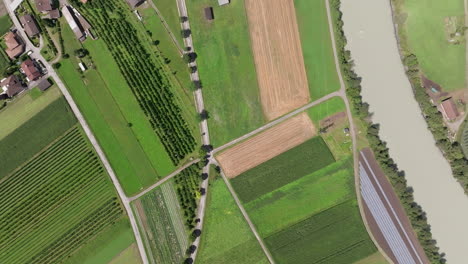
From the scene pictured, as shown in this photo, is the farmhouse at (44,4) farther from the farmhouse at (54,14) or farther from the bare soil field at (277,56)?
the bare soil field at (277,56)

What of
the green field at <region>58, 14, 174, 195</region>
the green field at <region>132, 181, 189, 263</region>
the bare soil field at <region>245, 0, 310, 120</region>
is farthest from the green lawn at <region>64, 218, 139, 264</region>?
the bare soil field at <region>245, 0, 310, 120</region>

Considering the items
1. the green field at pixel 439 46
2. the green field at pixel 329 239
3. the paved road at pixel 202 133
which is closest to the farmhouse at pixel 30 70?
the paved road at pixel 202 133

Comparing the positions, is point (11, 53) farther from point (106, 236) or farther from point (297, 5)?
point (297, 5)

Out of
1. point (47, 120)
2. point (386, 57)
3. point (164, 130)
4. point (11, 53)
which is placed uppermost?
point (11, 53)

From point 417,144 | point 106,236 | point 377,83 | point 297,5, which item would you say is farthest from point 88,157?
point 417,144

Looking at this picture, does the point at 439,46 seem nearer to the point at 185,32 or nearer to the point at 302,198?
the point at 302,198

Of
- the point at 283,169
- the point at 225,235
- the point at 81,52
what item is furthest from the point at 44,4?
the point at 225,235
